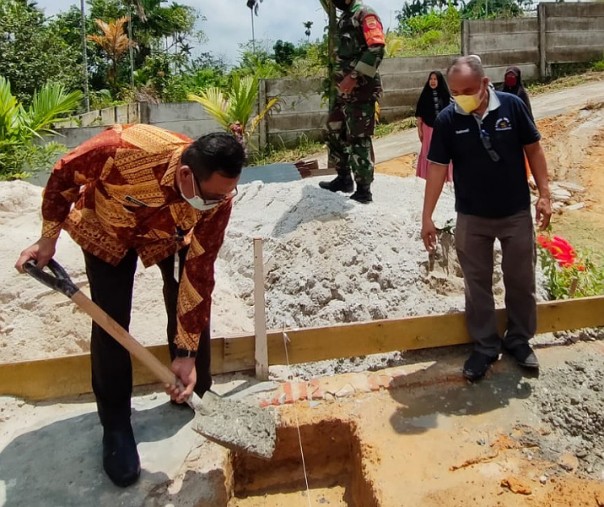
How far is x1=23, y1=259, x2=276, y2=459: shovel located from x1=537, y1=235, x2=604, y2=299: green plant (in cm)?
266

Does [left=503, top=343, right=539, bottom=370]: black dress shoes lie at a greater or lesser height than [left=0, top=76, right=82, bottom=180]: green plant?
lesser

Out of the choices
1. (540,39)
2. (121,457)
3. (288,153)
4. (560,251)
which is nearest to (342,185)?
(560,251)

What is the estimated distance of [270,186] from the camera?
18.1ft

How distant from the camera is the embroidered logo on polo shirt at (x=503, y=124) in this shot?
3.02 metres

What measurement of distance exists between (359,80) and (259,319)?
93.0 inches

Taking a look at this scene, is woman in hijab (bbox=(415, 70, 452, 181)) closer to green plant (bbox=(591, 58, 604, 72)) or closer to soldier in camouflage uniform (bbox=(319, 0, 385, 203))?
soldier in camouflage uniform (bbox=(319, 0, 385, 203))

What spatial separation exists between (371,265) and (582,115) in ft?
23.2

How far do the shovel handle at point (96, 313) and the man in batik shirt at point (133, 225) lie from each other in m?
0.05

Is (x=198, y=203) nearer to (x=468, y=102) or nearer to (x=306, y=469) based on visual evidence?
(x=468, y=102)

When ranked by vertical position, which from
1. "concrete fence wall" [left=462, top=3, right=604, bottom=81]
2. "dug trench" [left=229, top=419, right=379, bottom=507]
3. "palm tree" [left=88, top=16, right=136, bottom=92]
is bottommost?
"dug trench" [left=229, top=419, right=379, bottom=507]

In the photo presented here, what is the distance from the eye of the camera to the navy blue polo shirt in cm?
304

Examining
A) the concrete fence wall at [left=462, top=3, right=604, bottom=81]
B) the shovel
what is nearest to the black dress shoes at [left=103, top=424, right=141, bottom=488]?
the shovel

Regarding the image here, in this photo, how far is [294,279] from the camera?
4.19 metres

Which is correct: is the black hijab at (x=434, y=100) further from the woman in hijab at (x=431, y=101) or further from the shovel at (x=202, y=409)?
the shovel at (x=202, y=409)
